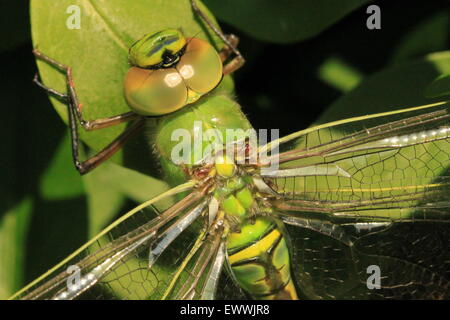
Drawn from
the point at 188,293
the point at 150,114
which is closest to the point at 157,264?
the point at 188,293

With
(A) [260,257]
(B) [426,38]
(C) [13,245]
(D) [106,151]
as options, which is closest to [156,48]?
(D) [106,151]

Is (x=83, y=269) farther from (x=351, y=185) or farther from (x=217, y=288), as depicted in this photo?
(x=351, y=185)

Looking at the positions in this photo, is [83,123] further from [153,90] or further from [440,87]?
[440,87]

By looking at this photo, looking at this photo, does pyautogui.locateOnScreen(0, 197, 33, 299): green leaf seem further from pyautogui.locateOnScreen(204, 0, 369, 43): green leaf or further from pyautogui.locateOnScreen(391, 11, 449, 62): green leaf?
pyautogui.locateOnScreen(391, 11, 449, 62): green leaf

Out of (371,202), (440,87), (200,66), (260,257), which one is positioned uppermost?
(200,66)

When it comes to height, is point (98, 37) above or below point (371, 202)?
above

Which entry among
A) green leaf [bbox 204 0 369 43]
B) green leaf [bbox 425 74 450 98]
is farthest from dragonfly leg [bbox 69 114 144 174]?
green leaf [bbox 425 74 450 98]

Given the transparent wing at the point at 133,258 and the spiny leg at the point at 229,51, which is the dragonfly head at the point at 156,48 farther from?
the transparent wing at the point at 133,258

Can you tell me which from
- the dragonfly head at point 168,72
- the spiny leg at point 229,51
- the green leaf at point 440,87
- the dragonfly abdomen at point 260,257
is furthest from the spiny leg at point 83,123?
the green leaf at point 440,87
